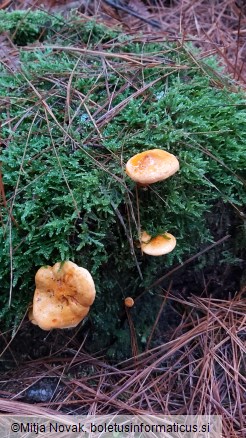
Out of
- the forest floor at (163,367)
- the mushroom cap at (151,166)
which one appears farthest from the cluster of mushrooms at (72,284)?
the forest floor at (163,367)

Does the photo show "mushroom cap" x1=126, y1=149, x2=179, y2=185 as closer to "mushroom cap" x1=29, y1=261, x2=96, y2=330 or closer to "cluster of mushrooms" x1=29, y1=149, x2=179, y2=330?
"cluster of mushrooms" x1=29, y1=149, x2=179, y2=330

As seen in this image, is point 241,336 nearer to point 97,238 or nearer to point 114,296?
point 114,296

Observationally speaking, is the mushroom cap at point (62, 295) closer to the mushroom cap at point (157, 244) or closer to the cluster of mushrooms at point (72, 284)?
the cluster of mushrooms at point (72, 284)

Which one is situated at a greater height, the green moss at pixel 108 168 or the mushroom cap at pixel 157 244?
the green moss at pixel 108 168

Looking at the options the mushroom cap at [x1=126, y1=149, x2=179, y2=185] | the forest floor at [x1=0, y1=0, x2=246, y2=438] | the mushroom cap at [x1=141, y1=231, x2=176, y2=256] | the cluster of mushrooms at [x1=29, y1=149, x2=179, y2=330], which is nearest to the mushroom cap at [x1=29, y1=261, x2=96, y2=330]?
the cluster of mushrooms at [x1=29, y1=149, x2=179, y2=330]

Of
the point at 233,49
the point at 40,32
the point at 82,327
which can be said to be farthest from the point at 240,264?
the point at 40,32

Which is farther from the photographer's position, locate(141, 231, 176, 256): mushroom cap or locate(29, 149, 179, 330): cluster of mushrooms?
locate(141, 231, 176, 256): mushroom cap

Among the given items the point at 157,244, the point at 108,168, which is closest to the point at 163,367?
the point at 157,244
